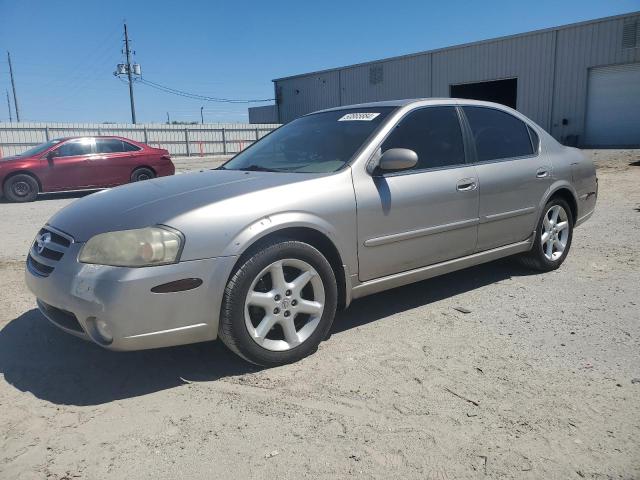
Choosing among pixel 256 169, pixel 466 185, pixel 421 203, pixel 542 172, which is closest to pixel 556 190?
pixel 542 172

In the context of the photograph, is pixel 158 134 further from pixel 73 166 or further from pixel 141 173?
pixel 73 166

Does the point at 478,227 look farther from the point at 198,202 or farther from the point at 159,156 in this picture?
the point at 159,156

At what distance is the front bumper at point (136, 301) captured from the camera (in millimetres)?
2627

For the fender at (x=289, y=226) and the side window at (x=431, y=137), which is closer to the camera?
the fender at (x=289, y=226)

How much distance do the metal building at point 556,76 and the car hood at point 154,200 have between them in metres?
26.1

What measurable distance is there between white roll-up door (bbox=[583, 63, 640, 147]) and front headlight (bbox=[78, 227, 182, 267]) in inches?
1055

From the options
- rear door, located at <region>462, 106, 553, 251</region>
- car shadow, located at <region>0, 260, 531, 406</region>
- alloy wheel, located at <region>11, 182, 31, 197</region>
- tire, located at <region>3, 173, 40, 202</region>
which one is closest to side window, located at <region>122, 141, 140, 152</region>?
tire, located at <region>3, 173, 40, 202</region>

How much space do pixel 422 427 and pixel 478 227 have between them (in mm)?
2125

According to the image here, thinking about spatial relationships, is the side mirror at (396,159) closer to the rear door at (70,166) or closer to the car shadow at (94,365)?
the car shadow at (94,365)

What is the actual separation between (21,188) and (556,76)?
987 inches

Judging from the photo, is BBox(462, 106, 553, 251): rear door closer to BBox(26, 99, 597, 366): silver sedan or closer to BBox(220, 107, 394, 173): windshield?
BBox(26, 99, 597, 366): silver sedan

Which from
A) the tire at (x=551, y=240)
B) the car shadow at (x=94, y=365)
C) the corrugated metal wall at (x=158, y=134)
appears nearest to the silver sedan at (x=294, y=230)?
the tire at (x=551, y=240)

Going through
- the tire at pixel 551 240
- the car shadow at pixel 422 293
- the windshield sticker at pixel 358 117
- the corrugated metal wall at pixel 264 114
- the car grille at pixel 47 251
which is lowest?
the car shadow at pixel 422 293

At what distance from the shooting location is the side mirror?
3.41 meters
